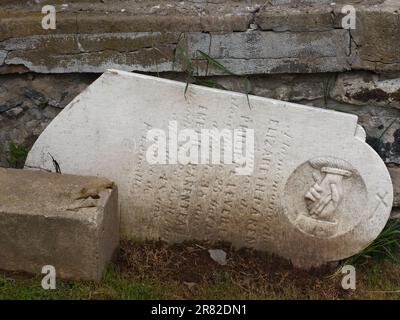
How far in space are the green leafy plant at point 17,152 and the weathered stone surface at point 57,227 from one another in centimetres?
34

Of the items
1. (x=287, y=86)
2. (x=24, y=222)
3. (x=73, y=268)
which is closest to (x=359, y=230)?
(x=287, y=86)

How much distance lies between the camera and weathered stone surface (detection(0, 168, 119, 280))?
2.72 metres

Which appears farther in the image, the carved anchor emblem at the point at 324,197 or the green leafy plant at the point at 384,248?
the green leafy plant at the point at 384,248

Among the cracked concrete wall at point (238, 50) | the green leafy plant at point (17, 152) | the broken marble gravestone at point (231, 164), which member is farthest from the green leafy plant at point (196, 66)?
the green leafy plant at point (17, 152)

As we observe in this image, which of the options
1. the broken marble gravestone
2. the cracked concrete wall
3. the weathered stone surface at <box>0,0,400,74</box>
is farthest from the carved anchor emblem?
the weathered stone surface at <box>0,0,400,74</box>

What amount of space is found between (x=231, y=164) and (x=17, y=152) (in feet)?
3.51

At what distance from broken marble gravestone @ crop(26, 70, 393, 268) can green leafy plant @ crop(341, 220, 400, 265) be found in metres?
0.06

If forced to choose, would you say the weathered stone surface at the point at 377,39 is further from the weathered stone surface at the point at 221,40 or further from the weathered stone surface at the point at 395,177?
the weathered stone surface at the point at 395,177

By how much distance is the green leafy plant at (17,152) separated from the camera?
128 inches

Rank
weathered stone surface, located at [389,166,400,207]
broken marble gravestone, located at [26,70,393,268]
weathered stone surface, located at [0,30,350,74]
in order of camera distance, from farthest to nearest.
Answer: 1. weathered stone surface, located at [389,166,400,207]
2. weathered stone surface, located at [0,30,350,74]
3. broken marble gravestone, located at [26,70,393,268]

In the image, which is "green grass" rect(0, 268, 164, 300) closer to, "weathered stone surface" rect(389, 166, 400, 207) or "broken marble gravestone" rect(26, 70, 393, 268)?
"broken marble gravestone" rect(26, 70, 393, 268)

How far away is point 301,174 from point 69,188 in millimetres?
1036

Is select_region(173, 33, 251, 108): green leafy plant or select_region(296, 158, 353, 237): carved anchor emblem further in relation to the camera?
select_region(173, 33, 251, 108): green leafy plant

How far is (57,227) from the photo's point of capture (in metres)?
2.72
